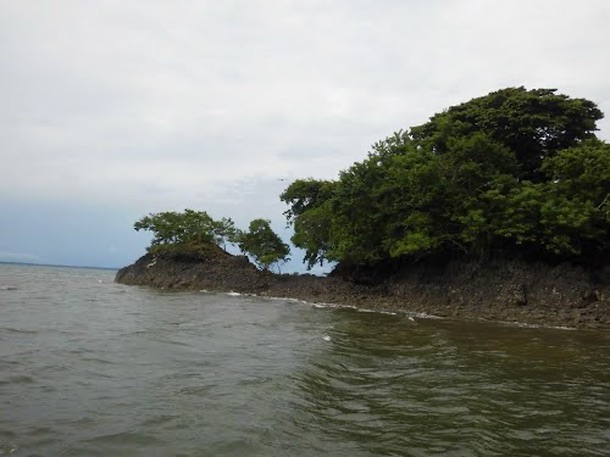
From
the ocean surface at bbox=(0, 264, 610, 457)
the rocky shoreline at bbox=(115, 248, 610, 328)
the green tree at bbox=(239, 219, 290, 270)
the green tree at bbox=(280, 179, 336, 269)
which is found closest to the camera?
the ocean surface at bbox=(0, 264, 610, 457)

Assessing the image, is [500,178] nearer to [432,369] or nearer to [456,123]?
[456,123]

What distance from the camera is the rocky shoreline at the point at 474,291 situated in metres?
24.5

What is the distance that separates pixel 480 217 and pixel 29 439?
23.9 m

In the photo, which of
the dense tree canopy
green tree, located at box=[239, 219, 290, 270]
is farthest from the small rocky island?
green tree, located at box=[239, 219, 290, 270]

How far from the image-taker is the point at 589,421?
7754 mm

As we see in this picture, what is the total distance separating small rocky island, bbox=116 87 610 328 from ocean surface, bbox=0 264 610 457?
9.25 metres

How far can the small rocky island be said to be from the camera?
24938 millimetres

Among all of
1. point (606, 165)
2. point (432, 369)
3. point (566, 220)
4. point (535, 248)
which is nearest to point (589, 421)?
point (432, 369)

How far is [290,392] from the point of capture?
364 inches

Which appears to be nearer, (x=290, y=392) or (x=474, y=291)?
(x=290, y=392)

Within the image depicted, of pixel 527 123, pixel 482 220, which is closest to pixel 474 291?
pixel 482 220

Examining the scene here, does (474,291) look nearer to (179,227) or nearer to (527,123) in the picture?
Result: (527,123)

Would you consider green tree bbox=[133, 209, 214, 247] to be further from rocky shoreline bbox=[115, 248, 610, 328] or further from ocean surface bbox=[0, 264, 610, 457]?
ocean surface bbox=[0, 264, 610, 457]

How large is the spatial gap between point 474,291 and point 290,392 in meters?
21.5
